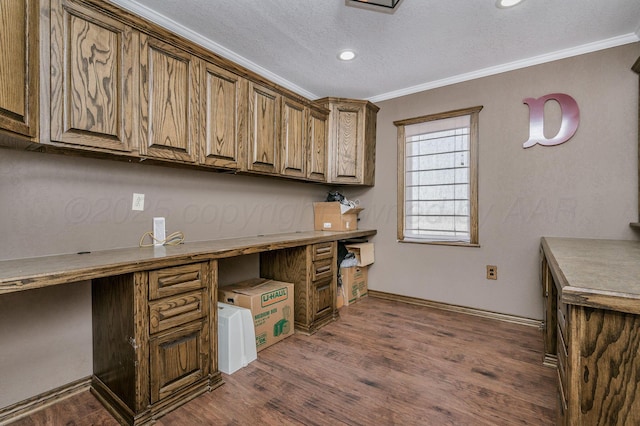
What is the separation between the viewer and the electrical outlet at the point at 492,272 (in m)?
3.02

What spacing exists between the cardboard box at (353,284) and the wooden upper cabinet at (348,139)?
1045mm

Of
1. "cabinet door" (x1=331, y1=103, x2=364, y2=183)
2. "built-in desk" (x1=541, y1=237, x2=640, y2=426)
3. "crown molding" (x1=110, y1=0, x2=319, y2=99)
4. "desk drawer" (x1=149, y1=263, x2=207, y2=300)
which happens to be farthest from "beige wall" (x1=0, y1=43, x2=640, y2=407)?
"built-in desk" (x1=541, y1=237, x2=640, y2=426)

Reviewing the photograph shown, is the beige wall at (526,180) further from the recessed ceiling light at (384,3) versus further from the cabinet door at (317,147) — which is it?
the recessed ceiling light at (384,3)

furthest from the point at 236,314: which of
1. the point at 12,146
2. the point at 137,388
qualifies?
the point at 12,146

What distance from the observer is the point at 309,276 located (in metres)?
2.68

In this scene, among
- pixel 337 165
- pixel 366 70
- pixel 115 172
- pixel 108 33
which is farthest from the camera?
pixel 337 165

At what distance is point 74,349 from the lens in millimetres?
1824

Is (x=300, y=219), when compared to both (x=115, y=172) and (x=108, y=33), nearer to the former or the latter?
(x=115, y=172)

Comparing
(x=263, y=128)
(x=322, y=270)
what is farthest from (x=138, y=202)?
(x=322, y=270)

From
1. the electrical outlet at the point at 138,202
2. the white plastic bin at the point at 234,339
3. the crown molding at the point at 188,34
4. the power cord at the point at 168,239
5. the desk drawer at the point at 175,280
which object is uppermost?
the crown molding at the point at 188,34

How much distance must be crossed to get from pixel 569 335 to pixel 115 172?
8.14 ft

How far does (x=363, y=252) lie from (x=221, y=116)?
85.4 inches

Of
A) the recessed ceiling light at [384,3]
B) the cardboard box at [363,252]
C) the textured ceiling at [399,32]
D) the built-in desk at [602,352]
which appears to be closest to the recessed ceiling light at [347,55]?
the textured ceiling at [399,32]

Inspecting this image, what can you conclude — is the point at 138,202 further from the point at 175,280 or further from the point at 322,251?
the point at 322,251
